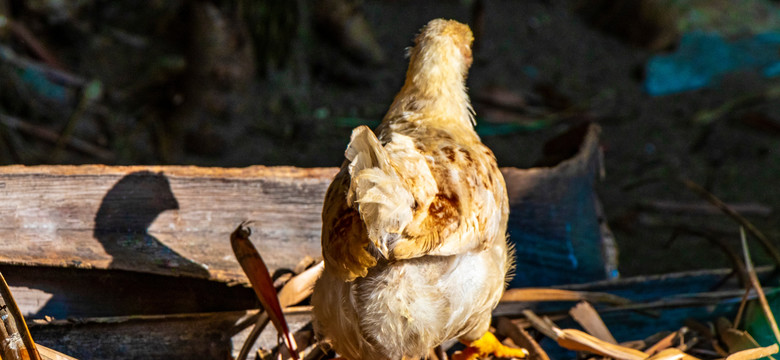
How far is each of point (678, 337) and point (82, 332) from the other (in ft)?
6.33

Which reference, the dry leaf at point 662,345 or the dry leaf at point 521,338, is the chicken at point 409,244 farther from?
the dry leaf at point 662,345

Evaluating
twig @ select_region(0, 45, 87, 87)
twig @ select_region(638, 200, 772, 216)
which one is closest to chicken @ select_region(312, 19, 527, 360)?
twig @ select_region(638, 200, 772, 216)

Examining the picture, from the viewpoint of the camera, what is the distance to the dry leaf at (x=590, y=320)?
2.10 meters

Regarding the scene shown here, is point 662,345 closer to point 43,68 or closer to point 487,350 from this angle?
point 487,350

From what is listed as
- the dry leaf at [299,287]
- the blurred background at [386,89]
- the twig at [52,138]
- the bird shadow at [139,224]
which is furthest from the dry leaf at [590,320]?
the twig at [52,138]

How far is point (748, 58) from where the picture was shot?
4.96 metres

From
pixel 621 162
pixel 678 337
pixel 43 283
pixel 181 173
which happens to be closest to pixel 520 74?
pixel 621 162

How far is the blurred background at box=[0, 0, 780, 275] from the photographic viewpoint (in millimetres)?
3986

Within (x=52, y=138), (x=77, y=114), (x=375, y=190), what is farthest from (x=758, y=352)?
(x=77, y=114)

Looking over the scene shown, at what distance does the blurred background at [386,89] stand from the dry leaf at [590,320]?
4.68 feet

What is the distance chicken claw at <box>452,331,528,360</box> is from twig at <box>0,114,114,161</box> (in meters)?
2.90

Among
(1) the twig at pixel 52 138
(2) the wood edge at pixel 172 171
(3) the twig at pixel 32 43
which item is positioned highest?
(3) the twig at pixel 32 43

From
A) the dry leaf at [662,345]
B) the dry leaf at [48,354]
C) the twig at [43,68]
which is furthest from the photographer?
the twig at [43,68]

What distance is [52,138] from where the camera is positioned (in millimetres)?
3943
